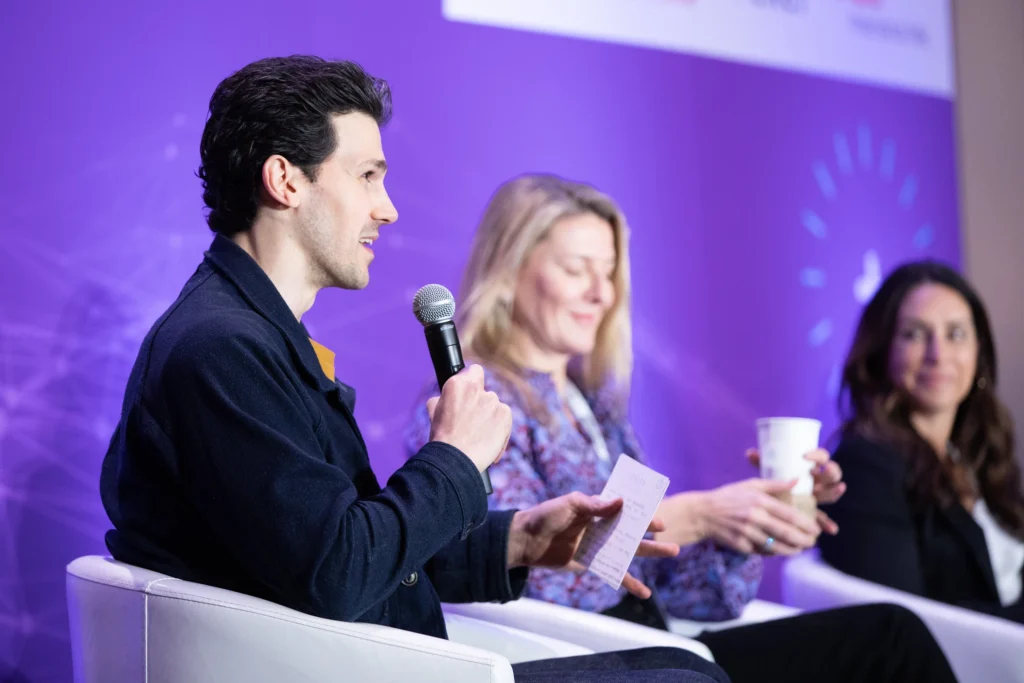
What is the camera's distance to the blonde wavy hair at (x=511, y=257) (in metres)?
2.60

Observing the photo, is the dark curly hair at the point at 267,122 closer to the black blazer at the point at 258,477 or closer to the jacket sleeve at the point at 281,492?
the black blazer at the point at 258,477

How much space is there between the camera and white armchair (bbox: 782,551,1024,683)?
240 centimetres

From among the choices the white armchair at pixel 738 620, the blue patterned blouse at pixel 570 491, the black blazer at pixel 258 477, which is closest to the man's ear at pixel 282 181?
the black blazer at pixel 258 477

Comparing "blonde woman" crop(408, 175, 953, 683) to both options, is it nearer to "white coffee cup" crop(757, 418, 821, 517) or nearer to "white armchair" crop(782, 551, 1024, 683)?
"white coffee cup" crop(757, 418, 821, 517)

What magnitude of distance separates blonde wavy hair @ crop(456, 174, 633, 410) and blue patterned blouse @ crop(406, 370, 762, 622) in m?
0.08

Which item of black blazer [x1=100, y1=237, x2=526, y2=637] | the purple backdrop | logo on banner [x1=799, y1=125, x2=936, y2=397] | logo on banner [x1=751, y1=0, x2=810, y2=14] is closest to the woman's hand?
the purple backdrop

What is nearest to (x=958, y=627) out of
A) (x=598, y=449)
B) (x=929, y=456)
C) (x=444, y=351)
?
(x=929, y=456)

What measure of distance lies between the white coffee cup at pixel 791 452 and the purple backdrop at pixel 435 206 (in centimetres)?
100

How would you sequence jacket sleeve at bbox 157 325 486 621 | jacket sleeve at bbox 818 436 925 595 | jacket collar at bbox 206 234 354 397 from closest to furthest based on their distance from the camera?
jacket sleeve at bbox 157 325 486 621
jacket collar at bbox 206 234 354 397
jacket sleeve at bbox 818 436 925 595

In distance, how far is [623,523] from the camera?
1.89m

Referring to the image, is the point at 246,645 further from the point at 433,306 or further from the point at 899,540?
the point at 899,540

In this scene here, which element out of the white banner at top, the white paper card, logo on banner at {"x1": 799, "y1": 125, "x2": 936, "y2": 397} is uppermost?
the white banner at top

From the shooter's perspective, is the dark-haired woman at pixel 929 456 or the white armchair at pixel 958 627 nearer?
the white armchair at pixel 958 627

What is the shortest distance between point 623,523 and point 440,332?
19.3 inches
